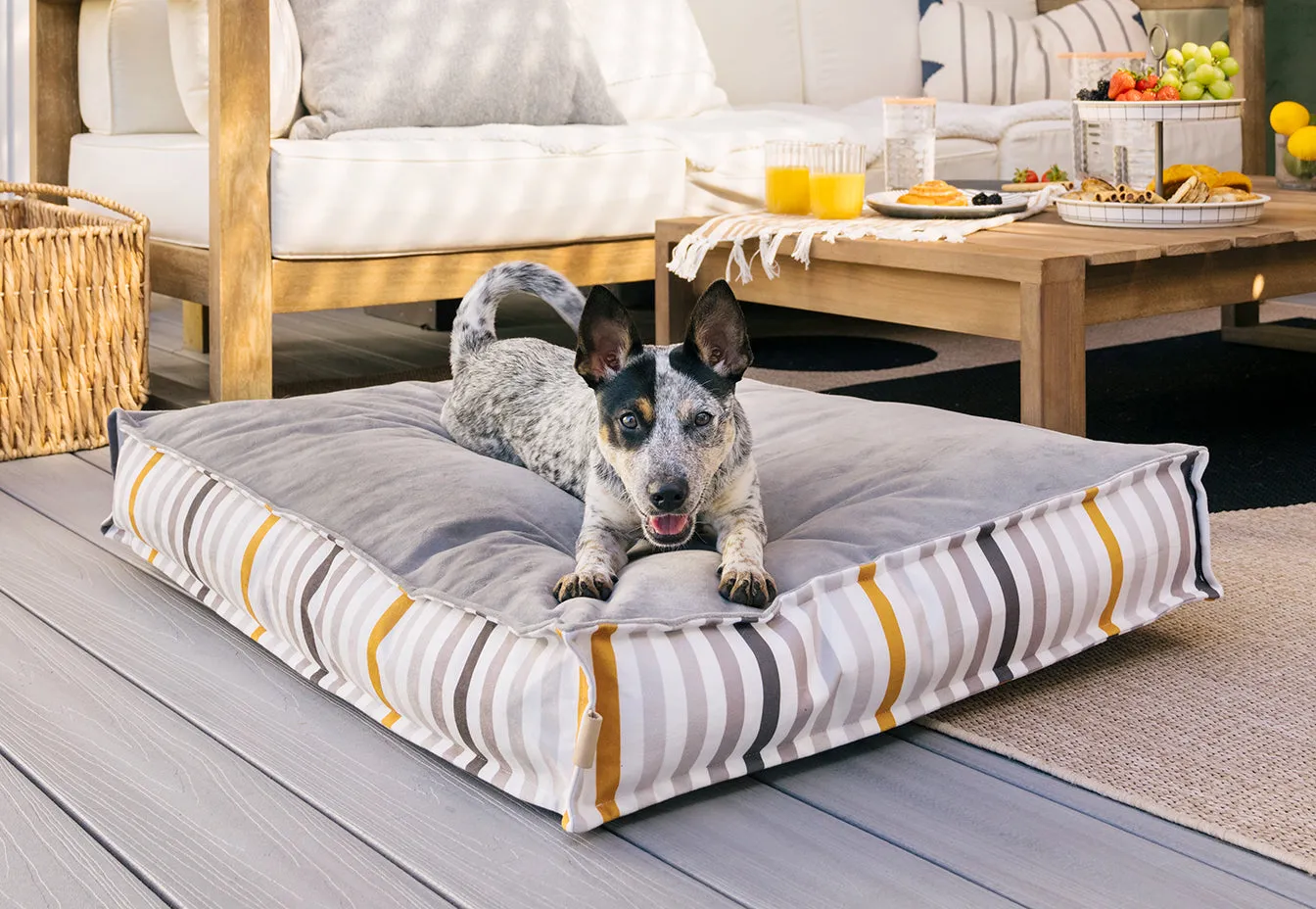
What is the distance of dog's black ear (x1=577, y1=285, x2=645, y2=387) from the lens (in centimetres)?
162

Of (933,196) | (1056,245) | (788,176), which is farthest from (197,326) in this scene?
(1056,245)

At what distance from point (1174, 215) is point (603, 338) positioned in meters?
1.46

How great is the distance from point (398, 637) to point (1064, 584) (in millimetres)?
781

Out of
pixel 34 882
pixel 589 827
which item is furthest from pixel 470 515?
pixel 34 882

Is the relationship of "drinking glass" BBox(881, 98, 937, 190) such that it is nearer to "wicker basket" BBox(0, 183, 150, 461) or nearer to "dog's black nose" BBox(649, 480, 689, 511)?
"wicker basket" BBox(0, 183, 150, 461)

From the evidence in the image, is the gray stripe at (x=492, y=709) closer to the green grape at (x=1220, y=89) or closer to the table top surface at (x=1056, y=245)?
the table top surface at (x=1056, y=245)

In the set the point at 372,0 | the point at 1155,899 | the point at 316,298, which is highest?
the point at 372,0

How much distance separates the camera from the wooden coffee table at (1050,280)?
236 centimetres

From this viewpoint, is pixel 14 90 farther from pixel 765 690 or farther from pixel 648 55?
pixel 765 690

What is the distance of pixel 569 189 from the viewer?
3.44 metres

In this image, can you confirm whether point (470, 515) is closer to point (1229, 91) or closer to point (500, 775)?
point (500, 775)

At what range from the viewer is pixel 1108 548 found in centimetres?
176

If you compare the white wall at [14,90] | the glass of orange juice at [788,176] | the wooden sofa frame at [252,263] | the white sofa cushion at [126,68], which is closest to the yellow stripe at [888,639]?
the glass of orange juice at [788,176]

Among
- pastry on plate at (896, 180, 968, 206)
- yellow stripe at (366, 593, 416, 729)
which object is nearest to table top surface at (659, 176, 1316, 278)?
pastry on plate at (896, 180, 968, 206)
